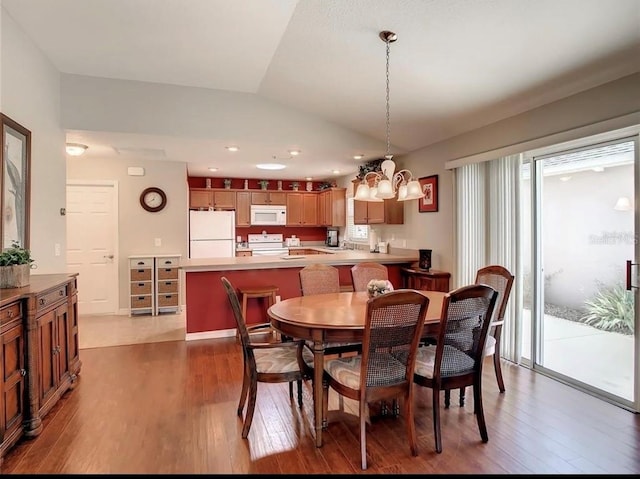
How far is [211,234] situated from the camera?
6.65 metres

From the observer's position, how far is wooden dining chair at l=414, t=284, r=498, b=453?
2.11m

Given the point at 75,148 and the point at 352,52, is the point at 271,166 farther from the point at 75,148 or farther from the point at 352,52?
the point at 352,52

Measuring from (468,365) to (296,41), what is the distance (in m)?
2.83

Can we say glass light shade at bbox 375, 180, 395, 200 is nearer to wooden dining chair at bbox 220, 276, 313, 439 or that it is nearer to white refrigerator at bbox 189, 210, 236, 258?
wooden dining chair at bbox 220, 276, 313, 439

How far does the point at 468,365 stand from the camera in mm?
2270

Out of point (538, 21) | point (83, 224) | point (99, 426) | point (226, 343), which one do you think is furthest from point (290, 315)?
point (83, 224)

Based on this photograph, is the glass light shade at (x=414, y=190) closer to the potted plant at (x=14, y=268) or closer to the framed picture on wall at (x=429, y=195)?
the framed picture on wall at (x=429, y=195)

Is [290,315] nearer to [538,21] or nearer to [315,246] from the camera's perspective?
[538,21]

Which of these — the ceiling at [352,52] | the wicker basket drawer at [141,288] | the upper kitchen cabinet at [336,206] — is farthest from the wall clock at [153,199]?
the upper kitchen cabinet at [336,206]

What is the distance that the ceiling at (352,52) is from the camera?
2.37 m

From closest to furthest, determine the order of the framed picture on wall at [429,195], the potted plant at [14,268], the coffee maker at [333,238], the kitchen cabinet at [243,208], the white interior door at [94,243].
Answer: the potted plant at [14,268], the framed picture on wall at [429,195], the white interior door at [94,243], the kitchen cabinet at [243,208], the coffee maker at [333,238]

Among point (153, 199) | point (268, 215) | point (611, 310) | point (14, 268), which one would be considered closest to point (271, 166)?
point (268, 215)

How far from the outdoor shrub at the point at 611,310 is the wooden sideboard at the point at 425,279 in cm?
140

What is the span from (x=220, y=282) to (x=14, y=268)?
2.20 meters
